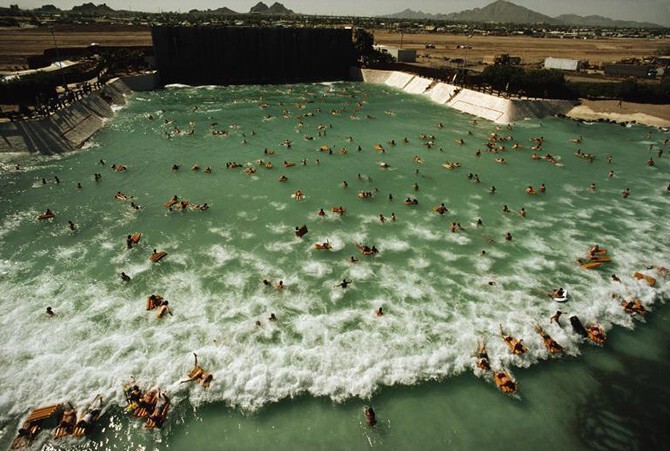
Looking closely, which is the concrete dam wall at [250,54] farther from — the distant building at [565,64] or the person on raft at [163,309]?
the person on raft at [163,309]

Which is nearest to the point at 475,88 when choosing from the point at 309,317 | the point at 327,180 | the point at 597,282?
the point at 327,180

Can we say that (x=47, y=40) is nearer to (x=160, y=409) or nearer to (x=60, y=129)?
(x=60, y=129)

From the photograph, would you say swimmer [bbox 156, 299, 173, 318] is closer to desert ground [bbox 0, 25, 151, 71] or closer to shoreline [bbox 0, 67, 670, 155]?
shoreline [bbox 0, 67, 670, 155]

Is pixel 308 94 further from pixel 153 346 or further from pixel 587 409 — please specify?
pixel 587 409

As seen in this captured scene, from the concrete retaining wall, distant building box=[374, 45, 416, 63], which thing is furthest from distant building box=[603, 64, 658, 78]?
the concrete retaining wall

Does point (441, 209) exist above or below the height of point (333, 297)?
above

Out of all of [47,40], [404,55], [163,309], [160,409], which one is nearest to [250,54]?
[404,55]
